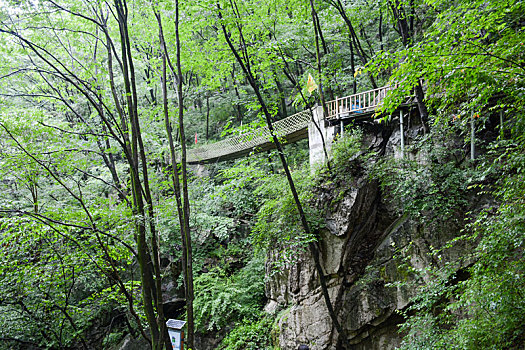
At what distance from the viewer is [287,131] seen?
1097 centimetres

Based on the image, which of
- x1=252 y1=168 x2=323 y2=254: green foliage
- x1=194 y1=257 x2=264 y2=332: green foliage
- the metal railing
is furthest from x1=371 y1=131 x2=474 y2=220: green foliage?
x1=194 y1=257 x2=264 y2=332: green foliage

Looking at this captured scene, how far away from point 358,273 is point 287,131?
5.49m

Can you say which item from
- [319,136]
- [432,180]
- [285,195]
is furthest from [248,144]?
[432,180]

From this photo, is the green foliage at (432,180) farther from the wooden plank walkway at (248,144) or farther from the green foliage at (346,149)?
the wooden plank walkway at (248,144)

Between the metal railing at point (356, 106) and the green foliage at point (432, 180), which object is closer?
the green foliage at point (432, 180)

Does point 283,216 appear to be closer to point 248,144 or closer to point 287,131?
point 287,131

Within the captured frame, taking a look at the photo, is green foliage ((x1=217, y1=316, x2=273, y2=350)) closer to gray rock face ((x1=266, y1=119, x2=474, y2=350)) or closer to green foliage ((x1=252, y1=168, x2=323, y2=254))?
gray rock face ((x1=266, y1=119, x2=474, y2=350))

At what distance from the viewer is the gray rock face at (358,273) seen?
652 centimetres

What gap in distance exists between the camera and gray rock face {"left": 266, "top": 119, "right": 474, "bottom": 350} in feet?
21.4

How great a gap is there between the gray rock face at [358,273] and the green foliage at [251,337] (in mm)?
729

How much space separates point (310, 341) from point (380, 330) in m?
1.58

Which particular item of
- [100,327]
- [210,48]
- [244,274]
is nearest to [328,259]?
[244,274]

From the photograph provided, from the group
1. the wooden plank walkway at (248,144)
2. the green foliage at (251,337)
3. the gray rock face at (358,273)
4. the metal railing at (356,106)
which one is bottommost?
the green foliage at (251,337)

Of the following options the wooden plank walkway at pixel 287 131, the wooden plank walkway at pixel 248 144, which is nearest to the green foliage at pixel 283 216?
the wooden plank walkway at pixel 287 131
